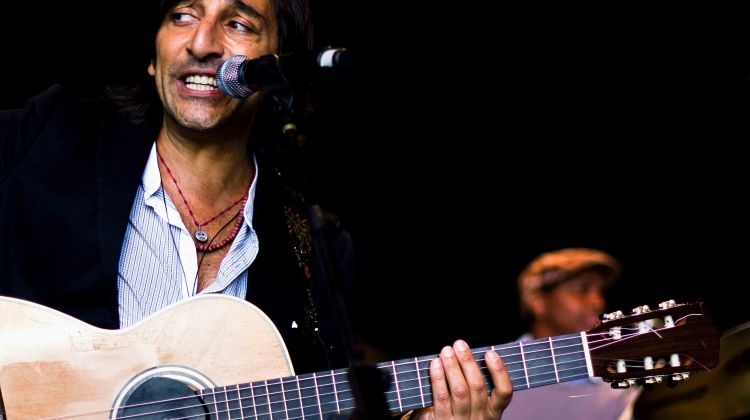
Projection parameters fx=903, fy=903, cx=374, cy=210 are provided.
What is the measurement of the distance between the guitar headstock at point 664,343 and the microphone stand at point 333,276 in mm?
852

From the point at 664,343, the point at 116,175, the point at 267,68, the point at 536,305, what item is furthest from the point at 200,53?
the point at 536,305

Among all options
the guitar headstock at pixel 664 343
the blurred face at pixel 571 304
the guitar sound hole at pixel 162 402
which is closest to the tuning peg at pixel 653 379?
the guitar headstock at pixel 664 343

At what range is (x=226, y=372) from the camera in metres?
2.34

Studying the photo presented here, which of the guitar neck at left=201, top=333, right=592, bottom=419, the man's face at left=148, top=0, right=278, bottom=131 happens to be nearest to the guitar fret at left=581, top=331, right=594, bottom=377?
the guitar neck at left=201, top=333, right=592, bottom=419

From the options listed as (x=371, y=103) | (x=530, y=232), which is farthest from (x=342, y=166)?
(x=530, y=232)

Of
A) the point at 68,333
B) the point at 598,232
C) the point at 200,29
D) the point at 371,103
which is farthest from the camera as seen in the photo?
the point at 598,232

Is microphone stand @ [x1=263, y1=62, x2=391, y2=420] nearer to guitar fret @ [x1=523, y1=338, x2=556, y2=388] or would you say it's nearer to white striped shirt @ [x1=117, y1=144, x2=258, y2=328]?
guitar fret @ [x1=523, y1=338, x2=556, y2=388]

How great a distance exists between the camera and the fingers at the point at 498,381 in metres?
2.41

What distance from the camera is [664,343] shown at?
239 cm

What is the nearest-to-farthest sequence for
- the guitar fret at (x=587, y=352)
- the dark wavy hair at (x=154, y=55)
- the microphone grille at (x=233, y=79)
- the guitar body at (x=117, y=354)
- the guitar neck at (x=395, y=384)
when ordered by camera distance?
the microphone grille at (x=233, y=79)
the guitar body at (x=117, y=354)
the guitar neck at (x=395, y=384)
the guitar fret at (x=587, y=352)
the dark wavy hair at (x=154, y=55)

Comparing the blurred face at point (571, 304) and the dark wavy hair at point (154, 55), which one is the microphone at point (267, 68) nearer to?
the dark wavy hair at point (154, 55)

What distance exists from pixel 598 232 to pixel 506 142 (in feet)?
2.26

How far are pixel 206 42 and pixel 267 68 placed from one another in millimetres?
814

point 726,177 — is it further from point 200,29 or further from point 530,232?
point 200,29
